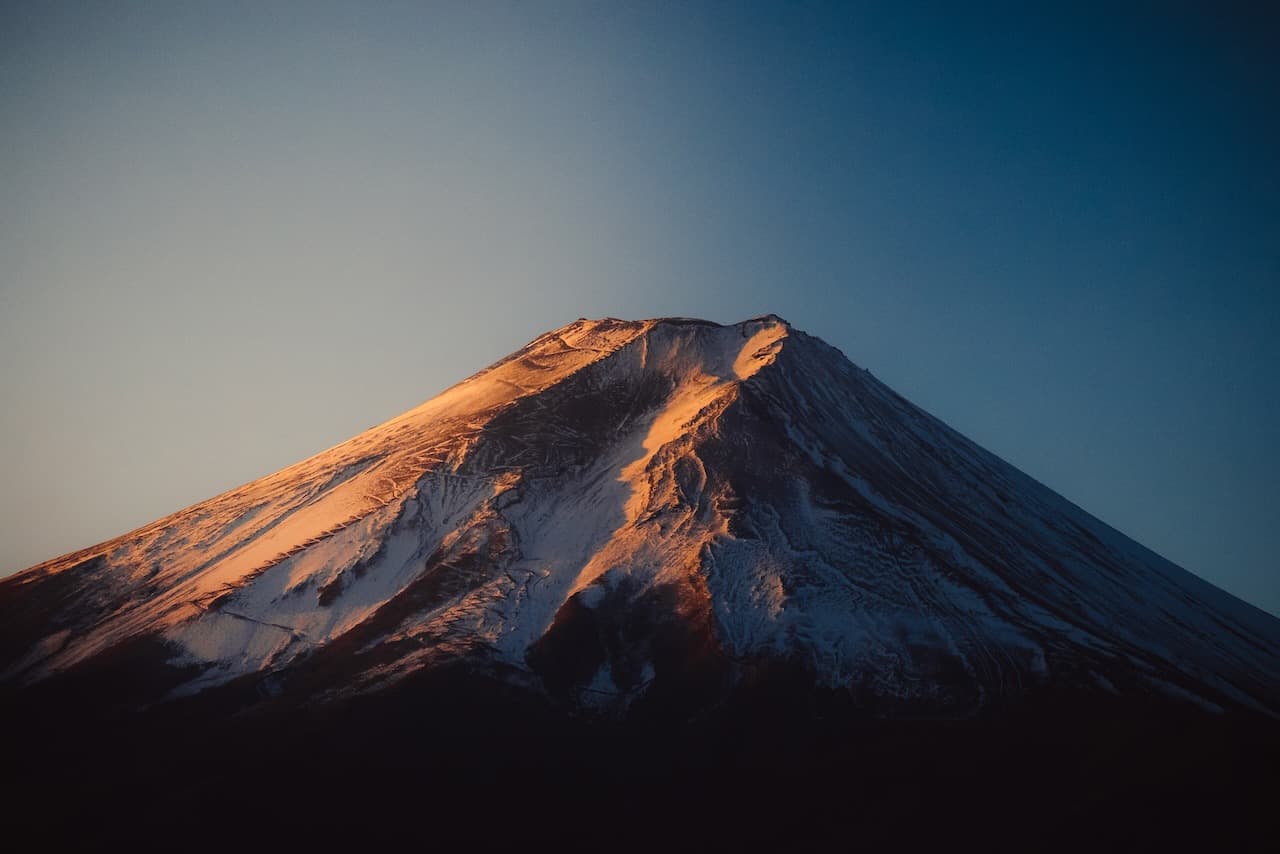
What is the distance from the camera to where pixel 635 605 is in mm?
52219

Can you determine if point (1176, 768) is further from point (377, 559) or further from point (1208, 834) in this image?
point (377, 559)

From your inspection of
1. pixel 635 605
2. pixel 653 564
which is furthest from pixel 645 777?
pixel 653 564

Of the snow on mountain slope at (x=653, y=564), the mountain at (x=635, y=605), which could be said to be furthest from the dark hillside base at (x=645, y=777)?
the snow on mountain slope at (x=653, y=564)

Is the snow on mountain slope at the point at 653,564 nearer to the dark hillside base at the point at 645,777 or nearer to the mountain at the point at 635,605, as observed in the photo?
the mountain at the point at 635,605

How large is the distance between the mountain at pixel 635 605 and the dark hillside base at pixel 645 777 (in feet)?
0.87

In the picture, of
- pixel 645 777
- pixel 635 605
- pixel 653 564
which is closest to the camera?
pixel 645 777

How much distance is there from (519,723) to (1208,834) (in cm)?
2884

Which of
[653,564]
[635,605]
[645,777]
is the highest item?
[653,564]

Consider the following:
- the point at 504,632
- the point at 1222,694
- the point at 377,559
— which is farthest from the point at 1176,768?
the point at 377,559

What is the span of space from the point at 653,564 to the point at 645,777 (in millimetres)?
15066

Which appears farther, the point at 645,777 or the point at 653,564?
the point at 653,564

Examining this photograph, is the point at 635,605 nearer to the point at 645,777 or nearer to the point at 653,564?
the point at 653,564

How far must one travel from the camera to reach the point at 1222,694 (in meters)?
48.9

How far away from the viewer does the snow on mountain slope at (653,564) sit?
161 ft
